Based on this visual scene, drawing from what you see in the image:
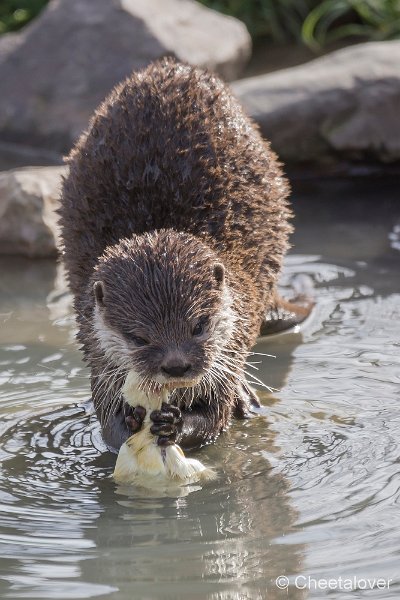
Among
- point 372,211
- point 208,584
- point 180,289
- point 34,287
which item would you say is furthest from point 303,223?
point 208,584

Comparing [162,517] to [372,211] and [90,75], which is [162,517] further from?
[90,75]

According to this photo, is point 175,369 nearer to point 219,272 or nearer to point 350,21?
point 219,272

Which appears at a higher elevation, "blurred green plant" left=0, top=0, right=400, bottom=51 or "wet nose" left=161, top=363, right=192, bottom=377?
"wet nose" left=161, top=363, right=192, bottom=377

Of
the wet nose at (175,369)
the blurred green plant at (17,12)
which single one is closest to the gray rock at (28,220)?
the wet nose at (175,369)

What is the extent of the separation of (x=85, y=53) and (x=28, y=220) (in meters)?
2.08

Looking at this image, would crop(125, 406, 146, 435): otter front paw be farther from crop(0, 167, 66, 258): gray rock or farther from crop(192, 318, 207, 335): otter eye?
crop(0, 167, 66, 258): gray rock

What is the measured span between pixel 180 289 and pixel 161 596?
0.97 meters

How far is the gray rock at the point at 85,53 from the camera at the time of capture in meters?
7.64

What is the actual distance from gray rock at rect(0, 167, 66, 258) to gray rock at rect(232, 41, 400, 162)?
1.29 meters

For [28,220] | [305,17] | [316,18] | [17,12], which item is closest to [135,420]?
[28,220]

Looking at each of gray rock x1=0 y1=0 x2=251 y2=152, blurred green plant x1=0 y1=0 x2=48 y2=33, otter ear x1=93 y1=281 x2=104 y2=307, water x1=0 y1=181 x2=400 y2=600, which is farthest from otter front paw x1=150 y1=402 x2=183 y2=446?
blurred green plant x1=0 y1=0 x2=48 y2=33

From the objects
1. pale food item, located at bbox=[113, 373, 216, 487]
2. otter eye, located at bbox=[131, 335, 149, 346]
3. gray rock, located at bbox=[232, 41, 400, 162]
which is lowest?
gray rock, located at bbox=[232, 41, 400, 162]

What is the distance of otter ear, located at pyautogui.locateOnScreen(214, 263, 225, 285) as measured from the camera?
12.7ft

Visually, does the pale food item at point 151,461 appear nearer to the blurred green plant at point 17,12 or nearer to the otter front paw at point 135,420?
the otter front paw at point 135,420
